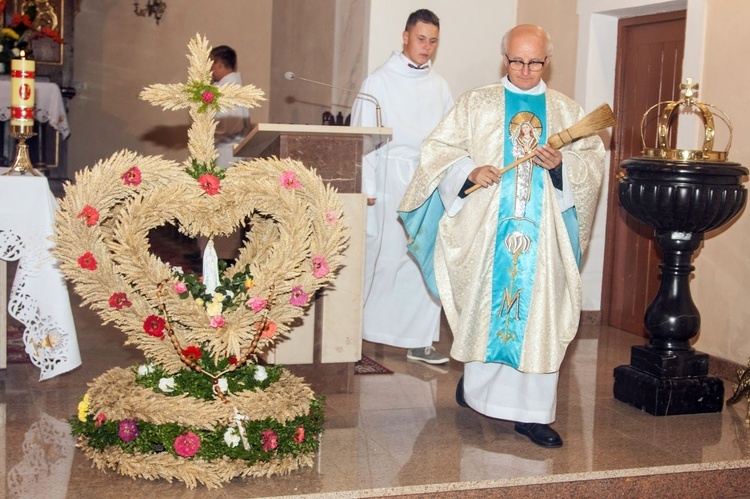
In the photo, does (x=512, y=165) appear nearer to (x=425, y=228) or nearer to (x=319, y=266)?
(x=425, y=228)

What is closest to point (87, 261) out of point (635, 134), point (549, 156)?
point (549, 156)

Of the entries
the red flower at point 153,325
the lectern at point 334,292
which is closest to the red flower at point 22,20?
the lectern at point 334,292

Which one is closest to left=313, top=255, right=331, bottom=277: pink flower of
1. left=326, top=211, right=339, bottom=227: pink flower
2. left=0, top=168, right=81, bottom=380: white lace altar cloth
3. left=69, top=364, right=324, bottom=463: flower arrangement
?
left=326, top=211, right=339, bottom=227: pink flower

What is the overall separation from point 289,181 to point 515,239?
1146 millimetres

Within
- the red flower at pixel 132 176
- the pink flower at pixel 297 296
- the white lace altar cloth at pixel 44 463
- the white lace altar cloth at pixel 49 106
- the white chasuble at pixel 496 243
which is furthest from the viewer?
the white lace altar cloth at pixel 49 106

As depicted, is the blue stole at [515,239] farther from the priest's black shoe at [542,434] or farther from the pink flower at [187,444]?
the pink flower at [187,444]

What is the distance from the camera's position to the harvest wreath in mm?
3582

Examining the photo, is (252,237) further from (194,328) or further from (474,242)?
(474,242)

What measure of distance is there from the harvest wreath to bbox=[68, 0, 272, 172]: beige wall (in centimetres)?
792

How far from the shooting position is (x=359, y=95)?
5.85 m

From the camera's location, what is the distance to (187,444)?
3559 mm

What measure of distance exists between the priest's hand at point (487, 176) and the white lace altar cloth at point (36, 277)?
209 centimetres

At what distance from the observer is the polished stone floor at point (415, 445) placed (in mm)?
3629

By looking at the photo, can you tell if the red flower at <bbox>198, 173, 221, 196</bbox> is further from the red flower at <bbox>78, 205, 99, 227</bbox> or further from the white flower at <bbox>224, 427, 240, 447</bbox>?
the white flower at <bbox>224, 427, 240, 447</bbox>
